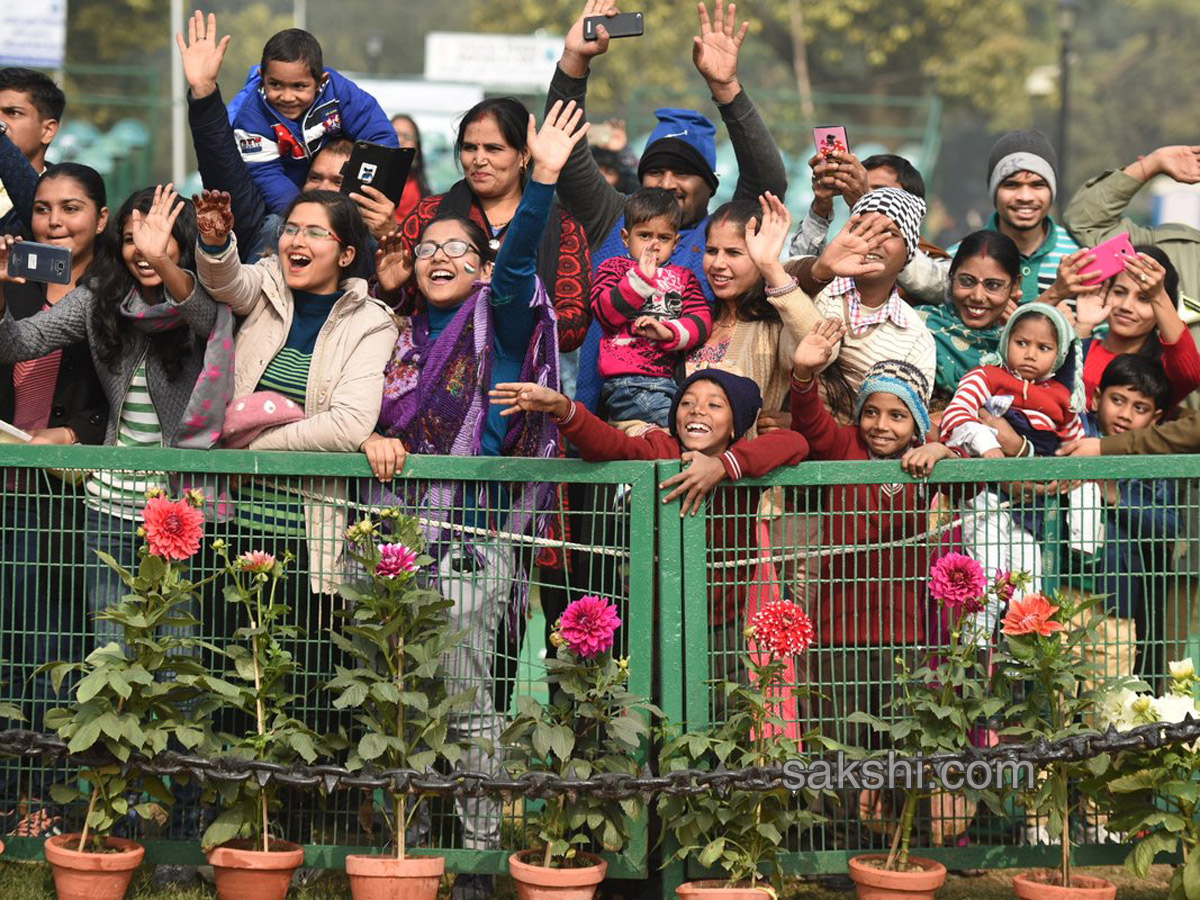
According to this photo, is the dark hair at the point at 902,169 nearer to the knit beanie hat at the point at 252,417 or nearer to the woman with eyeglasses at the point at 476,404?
the woman with eyeglasses at the point at 476,404

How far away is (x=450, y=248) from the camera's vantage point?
18.4 ft

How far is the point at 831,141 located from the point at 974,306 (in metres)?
0.85

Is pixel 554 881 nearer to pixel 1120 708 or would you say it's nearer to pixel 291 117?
pixel 1120 708

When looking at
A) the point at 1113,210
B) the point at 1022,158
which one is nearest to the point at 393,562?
the point at 1022,158

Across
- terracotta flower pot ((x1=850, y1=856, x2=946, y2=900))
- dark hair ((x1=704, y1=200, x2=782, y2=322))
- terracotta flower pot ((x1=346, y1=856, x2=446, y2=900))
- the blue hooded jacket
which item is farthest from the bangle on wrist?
terracotta flower pot ((x1=346, y1=856, x2=446, y2=900))

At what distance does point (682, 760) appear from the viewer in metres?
5.08

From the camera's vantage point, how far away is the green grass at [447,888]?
5281 millimetres

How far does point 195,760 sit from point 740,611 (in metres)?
1.79

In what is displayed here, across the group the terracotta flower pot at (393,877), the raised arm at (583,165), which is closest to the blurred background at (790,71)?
the raised arm at (583,165)

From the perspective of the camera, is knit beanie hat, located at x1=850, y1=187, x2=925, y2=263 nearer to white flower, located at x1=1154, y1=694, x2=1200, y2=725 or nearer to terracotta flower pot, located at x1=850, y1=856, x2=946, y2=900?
white flower, located at x1=1154, y1=694, x2=1200, y2=725

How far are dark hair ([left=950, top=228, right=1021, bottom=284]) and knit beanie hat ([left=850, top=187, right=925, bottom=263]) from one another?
377 millimetres

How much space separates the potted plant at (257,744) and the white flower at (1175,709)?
2.65m

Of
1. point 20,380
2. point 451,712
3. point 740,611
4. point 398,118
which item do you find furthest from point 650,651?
point 398,118

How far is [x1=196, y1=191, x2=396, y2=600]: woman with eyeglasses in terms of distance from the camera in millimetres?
5320
